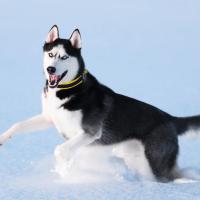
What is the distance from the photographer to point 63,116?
8227mm

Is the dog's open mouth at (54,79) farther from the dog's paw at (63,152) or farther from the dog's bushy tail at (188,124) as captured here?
the dog's bushy tail at (188,124)

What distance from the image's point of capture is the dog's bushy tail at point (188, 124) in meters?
8.81

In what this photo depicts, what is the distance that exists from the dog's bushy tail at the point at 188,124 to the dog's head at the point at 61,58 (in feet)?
4.30

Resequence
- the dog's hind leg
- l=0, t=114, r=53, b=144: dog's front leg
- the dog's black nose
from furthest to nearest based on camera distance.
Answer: the dog's hind leg < l=0, t=114, r=53, b=144: dog's front leg < the dog's black nose

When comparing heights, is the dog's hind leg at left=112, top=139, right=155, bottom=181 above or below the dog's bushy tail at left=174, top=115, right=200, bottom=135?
below

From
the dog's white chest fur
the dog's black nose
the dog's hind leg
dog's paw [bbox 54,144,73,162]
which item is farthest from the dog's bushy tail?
the dog's black nose

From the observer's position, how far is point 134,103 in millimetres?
8602

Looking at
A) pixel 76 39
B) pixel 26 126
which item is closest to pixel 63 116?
pixel 26 126

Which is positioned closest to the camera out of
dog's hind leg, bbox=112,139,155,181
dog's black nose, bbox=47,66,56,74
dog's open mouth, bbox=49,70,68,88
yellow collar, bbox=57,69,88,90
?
dog's black nose, bbox=47,66,56,74

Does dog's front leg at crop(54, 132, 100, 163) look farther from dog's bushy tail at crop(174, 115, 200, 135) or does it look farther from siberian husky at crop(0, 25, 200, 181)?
dog's bushy tail at crop(174, 115, 200, 135)

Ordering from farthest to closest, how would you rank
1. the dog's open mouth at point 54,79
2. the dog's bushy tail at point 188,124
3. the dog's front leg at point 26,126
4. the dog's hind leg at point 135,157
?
the dog's bushy tail at point 188,124
the dog's hind leg at point 135,157
the dog's front leg at point 26,126
the dog's open mouth at point 54,79

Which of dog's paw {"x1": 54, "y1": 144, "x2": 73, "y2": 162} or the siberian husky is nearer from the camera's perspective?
dog's paw {"x1": 54, "y1": 144, "x2": 73, "y2": 162}

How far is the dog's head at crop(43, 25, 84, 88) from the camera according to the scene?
26.5ft

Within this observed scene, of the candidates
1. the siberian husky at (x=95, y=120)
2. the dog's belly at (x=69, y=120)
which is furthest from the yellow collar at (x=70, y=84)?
the dog's belly at (x=69, y=120)
